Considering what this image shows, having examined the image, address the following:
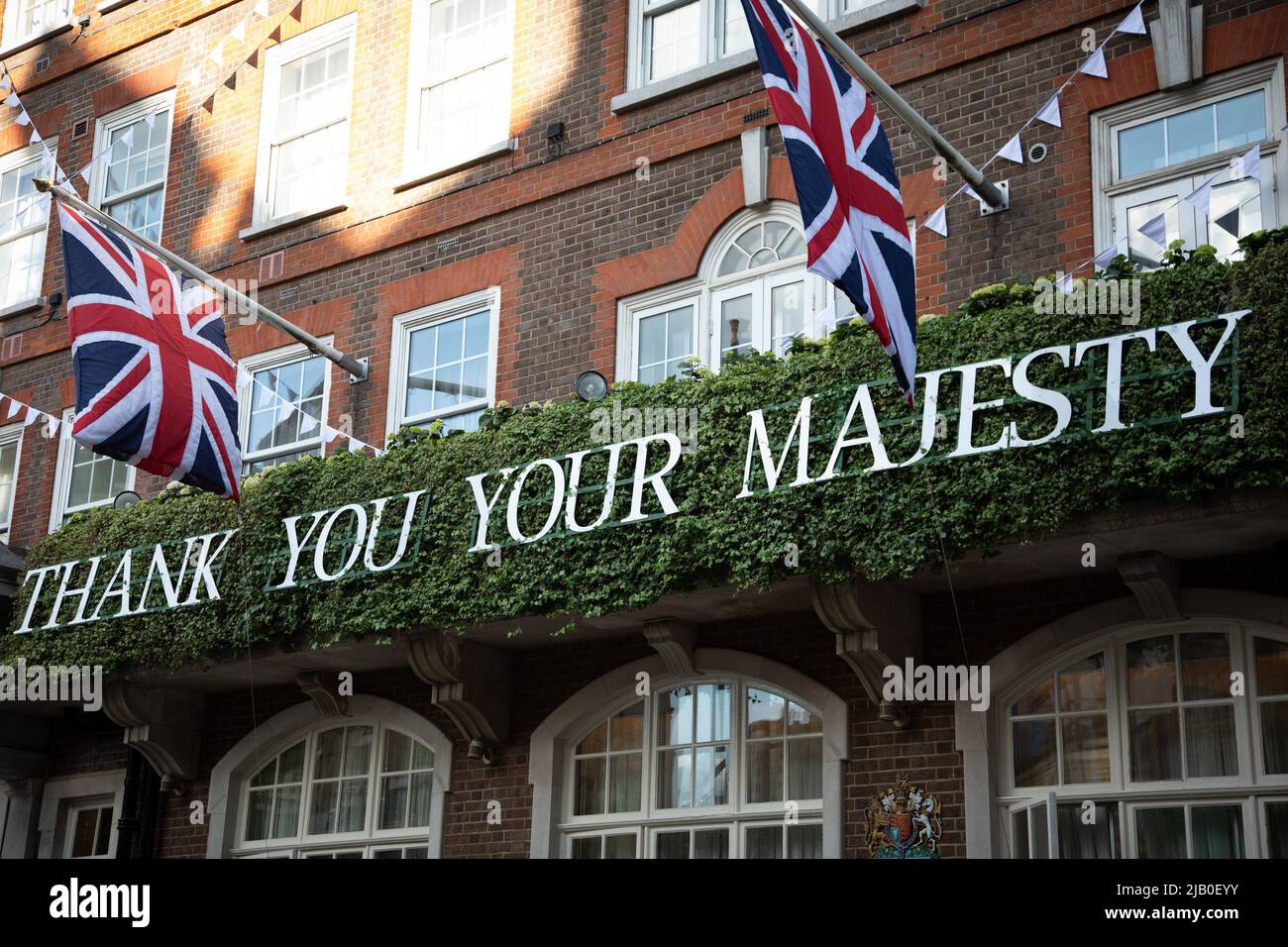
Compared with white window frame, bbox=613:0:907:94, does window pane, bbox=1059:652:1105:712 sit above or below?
below

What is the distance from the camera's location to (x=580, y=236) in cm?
1392

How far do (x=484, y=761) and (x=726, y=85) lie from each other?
20.3ft

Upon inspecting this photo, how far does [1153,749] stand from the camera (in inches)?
396

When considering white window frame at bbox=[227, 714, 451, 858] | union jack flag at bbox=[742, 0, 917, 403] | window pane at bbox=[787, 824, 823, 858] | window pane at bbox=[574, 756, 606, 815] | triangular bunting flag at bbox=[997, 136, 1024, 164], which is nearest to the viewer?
union jack flag at bbox=[742, 0, 917, 403]

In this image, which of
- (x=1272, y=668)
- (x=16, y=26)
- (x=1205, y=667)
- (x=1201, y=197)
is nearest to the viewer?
(x=1272, y=668)

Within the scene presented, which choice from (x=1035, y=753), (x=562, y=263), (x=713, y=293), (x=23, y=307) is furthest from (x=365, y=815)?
(x=23, y=307)

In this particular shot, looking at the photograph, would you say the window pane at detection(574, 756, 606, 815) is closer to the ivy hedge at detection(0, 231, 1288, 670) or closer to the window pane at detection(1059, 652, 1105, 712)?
the ivy hedge at detection(0, 231, 1288, 670)

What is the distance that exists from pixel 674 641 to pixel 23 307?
10.8m

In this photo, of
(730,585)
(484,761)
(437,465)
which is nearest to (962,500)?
(730,585)

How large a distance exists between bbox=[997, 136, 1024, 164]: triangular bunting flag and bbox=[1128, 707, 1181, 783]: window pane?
415 centimetres

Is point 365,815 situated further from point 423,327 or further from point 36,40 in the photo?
point 36,40

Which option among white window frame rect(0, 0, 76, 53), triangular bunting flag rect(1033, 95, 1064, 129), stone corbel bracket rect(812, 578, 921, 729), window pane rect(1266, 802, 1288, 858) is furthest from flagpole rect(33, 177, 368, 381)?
window pane rect(1266, 802, 1288, 858)

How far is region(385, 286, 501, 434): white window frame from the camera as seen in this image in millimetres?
14125

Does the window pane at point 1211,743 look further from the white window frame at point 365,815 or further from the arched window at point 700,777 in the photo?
the white window frame at point 365,815
